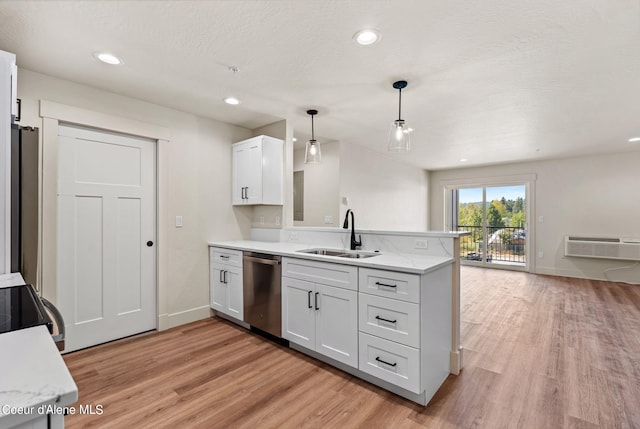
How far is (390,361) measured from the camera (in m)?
1.97

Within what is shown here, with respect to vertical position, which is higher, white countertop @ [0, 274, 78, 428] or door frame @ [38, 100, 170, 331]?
door frame @ [38, 100, 170, 331]

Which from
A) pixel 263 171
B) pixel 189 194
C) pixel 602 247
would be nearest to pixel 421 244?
pixel 263 171

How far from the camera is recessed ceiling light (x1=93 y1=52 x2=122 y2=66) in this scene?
2.16 meters

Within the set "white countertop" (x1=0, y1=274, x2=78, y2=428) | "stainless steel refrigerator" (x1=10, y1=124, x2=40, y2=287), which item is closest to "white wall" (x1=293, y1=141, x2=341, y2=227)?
"stainless steel refrigerator" (x1=10, y1=124, x2=40, y2=287)

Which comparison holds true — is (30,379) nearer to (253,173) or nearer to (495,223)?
(253,173)

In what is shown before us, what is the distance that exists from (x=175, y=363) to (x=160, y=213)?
1.47 m

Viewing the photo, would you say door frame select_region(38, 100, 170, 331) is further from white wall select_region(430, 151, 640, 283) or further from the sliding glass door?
white wall select_region(430, 151, 640, 283)

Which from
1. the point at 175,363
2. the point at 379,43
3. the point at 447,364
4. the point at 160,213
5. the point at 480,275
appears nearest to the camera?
the point at 379,43

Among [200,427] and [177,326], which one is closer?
[200,427]

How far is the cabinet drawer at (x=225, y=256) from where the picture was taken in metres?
3.17

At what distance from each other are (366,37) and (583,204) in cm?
610

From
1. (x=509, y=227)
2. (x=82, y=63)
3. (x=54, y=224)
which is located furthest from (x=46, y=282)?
(x=509, y=227)

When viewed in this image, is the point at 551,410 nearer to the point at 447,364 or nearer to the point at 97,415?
the point at 447,364

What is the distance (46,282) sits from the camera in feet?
8.13
